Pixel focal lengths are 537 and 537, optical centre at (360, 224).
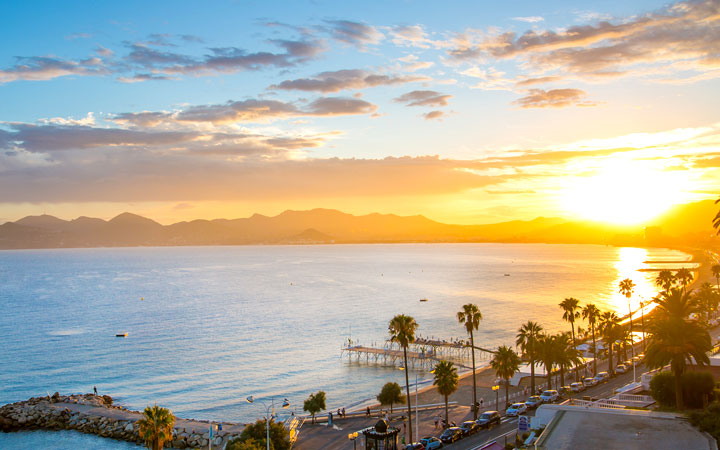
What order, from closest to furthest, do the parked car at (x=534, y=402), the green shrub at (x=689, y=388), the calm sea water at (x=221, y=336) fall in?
the green shrub at (x=689, y=388), the parked car at (x=534, y=402), the calm sea water at (x=221, y=336)

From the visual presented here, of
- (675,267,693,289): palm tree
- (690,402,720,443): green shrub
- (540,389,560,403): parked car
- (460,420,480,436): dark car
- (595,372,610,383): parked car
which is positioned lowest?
(595,372,610,383): parked car

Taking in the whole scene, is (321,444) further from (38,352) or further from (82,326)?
(82,326)

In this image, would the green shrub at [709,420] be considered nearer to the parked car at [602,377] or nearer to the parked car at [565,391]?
the parked car at [565,391]

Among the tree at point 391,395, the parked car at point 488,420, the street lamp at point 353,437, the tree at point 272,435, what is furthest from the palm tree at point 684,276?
the tree at point 272,435

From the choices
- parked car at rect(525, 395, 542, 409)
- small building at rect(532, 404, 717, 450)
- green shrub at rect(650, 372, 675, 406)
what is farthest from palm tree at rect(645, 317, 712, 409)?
parked car at rect(525, 395, 542, 409)

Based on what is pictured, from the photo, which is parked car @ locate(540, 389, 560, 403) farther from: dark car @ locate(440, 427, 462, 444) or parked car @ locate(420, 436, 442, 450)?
parked car @ locate(420, 436, 442, 450)

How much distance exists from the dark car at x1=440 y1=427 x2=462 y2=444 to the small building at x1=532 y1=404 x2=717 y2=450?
8322mm

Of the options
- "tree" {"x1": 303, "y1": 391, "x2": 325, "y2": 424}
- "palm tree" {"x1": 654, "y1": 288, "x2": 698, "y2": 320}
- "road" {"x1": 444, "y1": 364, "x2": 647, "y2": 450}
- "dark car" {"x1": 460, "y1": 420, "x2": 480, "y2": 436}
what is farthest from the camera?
"tree" {"x1": 303, "y1": 391, "x2": 325, "y2": 424}

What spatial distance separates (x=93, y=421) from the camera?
193 feet

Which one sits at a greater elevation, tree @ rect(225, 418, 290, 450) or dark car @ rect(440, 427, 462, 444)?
tree @ rect(225, 418, 290, 450)

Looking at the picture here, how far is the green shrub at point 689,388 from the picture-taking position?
38938 millimetres

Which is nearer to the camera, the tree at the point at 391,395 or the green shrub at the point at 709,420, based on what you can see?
the green shrub at the point at 709,420

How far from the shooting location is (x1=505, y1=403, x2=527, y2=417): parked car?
2063 inches

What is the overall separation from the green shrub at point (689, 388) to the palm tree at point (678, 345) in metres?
1.88
